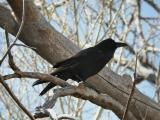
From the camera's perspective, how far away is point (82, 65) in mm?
3848

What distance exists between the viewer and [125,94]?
423cm

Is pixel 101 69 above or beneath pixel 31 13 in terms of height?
beneath

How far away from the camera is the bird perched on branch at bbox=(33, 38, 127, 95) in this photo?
3.69m

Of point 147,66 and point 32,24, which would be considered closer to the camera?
point 32,24

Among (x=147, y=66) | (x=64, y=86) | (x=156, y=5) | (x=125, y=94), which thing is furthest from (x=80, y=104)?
(x=156, y=5)

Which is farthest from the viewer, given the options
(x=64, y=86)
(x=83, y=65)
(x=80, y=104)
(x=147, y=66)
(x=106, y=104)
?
(x=147, y=66)

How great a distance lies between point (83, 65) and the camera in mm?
3854

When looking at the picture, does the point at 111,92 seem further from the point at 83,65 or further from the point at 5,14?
the point at 5,14

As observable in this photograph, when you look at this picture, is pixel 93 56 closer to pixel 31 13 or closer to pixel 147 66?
pixel 31 13

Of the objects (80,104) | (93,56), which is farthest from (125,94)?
(80,104)

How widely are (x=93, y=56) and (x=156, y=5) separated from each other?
6.51 m

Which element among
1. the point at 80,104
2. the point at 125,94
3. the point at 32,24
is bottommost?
the point at 80,104

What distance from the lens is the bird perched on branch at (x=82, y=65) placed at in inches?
145

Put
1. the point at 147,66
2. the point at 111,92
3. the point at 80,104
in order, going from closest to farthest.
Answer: the point at 111,92, the point at 80,104, the point at 147,66
